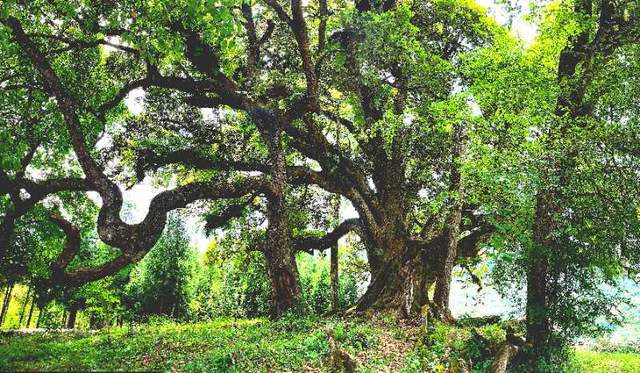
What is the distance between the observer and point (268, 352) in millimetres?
10047

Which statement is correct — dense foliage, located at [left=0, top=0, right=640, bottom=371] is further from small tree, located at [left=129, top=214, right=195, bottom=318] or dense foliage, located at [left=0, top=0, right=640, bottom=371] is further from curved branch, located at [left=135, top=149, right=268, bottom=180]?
small tree, located at [left=129, top=214, right=195, bottom=318]

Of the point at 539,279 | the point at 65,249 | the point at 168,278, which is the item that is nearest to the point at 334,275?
the point at 539,279

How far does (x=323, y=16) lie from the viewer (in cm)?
1686

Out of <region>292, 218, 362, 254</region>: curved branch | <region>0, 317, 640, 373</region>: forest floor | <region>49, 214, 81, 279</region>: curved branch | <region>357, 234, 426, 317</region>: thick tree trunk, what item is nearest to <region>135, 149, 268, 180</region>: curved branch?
<region>292, 218, 362, 254</region>: curved branch

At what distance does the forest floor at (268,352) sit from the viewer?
28.6 feet

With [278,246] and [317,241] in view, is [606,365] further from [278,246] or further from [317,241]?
[317,241]

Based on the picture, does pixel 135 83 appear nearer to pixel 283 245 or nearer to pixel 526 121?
pixel 283 245

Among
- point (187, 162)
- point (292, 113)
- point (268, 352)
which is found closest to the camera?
point (268, 352)

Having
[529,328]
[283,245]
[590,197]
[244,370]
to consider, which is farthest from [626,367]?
[244,370]

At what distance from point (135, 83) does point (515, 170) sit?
12336 mm

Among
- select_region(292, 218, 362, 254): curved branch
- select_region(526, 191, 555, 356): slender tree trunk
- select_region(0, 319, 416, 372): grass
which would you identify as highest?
select_region(292, 218, 362, 254): curved branch

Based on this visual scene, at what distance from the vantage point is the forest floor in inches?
343

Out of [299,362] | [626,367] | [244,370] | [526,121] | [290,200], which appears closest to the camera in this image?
[244,370]

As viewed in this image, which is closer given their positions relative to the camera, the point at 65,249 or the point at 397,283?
the point at 65,249
